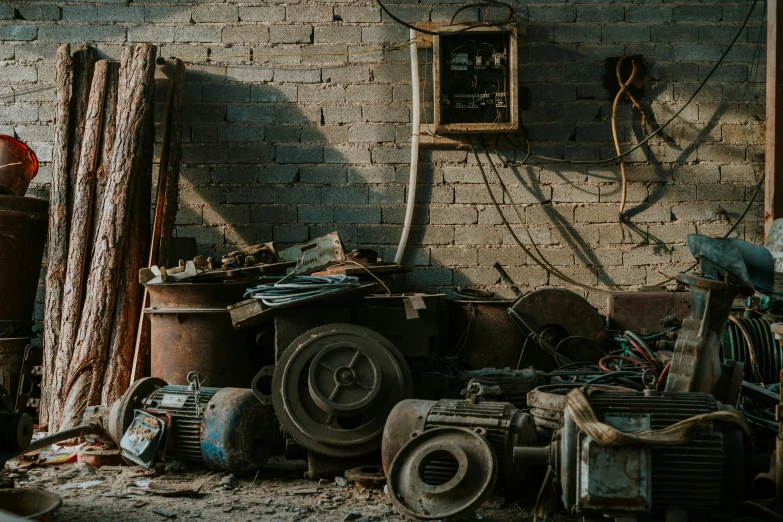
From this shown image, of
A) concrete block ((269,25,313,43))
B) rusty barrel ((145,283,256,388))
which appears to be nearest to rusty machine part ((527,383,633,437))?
rusty barrel ((145,283,256,388))

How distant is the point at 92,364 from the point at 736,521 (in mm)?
4374

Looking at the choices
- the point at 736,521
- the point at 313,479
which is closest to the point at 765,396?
the point at 736,521

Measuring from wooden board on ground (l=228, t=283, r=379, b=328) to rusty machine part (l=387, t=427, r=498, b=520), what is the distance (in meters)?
1.26

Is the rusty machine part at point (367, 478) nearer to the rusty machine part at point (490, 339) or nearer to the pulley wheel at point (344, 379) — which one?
the pulley wheel at point (344, 379)

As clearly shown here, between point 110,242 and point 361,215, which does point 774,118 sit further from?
point 110,242

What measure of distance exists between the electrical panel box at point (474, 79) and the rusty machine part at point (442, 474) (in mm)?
3054

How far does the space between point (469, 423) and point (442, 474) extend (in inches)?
11.9

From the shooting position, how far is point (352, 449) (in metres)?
4.49

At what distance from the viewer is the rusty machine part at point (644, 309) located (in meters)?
5.75

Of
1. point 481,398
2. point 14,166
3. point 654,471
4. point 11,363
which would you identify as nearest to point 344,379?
point 481,398

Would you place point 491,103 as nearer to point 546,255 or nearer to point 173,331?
point 546,255

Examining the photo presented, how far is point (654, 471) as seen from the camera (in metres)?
3.29

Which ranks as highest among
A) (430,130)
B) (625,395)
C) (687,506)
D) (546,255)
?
(430,130)

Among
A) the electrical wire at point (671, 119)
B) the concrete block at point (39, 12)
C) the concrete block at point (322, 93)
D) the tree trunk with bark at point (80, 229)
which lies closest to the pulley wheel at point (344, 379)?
the tree trunk with bark at point (80, 229)
